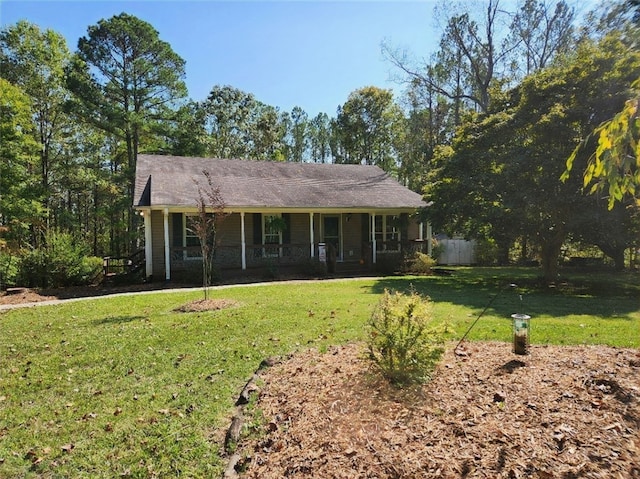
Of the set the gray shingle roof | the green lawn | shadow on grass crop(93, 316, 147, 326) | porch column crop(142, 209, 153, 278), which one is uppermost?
the gray shingle roof

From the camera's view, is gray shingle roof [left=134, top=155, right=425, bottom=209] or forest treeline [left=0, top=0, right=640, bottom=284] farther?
gray shingle roof [left=134, top=155, right=425, bottom=209]

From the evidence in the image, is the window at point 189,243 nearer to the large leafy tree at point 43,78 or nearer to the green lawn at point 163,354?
the green lawn at point 163,354

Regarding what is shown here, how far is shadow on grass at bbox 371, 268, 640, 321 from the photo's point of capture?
888cm

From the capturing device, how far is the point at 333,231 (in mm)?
19469

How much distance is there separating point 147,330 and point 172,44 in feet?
83.1

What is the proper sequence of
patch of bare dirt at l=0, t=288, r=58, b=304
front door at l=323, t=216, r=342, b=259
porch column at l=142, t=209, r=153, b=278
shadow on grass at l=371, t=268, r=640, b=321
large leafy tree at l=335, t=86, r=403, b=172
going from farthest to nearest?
large leafy tree at l=335, t=86, r=403, b=172, front door at l=323, t=216, r=342, b=259, porch column at l=142, t=209, r=153, b=278, patch of bare dirt at l=0, t=288, r=58, b=304, shadow on grass at l=371, t=268, r=640, b=321

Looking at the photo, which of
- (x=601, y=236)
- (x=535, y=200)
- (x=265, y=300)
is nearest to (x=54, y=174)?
(x=265, y=300)

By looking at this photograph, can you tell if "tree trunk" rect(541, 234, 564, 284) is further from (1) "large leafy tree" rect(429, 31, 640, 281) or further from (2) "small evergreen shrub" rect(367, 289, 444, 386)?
(2) "small evergreen shrub" rect(367, 289, 444, 386)

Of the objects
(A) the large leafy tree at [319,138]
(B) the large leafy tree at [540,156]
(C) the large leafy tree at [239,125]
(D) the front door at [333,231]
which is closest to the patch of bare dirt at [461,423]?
(B) the large leafy tree at [540,156]

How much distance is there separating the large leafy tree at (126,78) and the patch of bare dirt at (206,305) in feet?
61.5

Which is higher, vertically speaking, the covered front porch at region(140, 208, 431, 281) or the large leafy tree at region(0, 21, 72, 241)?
the large leafy tree at region(0, 21, 72, 241)

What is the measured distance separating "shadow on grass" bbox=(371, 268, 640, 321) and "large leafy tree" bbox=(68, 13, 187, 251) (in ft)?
66.6

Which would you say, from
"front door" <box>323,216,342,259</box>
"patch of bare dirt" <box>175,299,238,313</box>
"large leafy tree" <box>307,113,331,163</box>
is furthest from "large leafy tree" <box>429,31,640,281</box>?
"large leafy tree" <box>307,113,331,163</box>

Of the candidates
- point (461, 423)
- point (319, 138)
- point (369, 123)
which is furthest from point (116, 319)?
point (319, 138)
